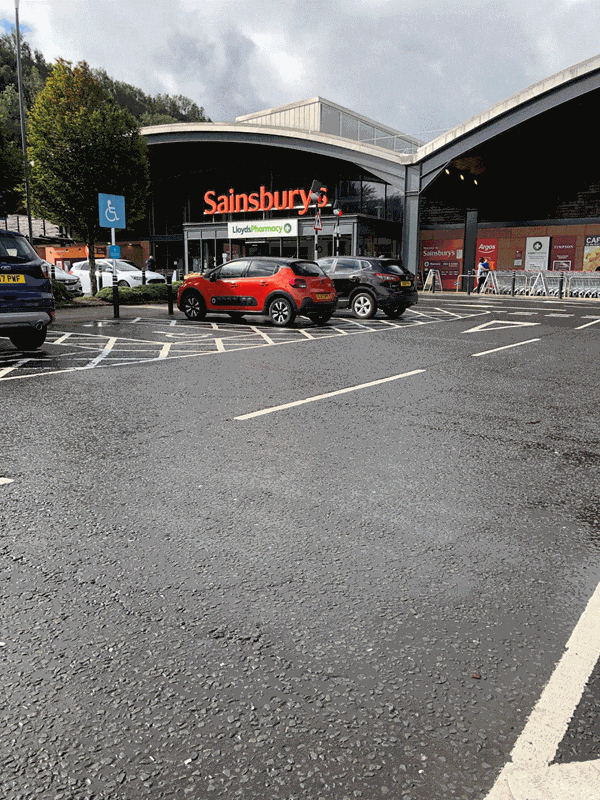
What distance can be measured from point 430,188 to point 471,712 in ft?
111

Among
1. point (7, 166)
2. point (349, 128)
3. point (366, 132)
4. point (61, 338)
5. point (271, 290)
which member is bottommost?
point (61, 338)

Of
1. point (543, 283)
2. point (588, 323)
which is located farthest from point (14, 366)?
point (543, 283)

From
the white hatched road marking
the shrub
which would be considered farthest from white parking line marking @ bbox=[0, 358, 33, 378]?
the shrub

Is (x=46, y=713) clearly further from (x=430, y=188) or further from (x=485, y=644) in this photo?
(x=430, y=188)

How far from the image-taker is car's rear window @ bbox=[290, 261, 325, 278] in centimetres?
1495

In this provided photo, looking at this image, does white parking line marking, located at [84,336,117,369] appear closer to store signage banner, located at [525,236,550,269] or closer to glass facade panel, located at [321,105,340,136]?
store signage banner, located at [525,236,550,269]

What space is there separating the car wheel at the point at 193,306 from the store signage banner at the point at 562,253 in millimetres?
22707

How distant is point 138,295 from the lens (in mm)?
23828

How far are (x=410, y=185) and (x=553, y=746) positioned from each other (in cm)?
3157

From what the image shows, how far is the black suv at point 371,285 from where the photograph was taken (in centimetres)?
1750

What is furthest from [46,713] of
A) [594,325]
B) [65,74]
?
[65,74]

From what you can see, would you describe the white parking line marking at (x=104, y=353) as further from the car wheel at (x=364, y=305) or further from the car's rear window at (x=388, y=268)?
the car's rear window at (x=388, y=268)

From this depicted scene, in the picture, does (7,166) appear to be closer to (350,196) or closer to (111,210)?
(111,210)

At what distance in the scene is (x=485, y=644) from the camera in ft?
7.94
